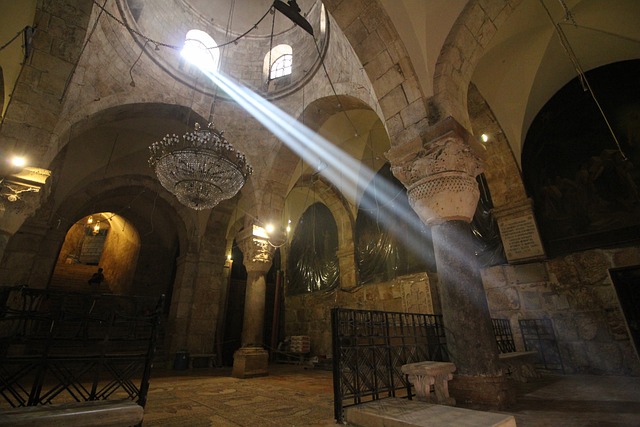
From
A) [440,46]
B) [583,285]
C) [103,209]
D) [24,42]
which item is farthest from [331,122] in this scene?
[103,209]

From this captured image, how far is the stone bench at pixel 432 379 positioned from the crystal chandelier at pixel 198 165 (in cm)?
402

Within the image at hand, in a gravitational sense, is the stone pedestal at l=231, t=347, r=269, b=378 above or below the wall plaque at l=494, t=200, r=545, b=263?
below

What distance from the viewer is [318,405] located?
11.5 ft

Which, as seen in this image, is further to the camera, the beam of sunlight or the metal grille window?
the metal grille window

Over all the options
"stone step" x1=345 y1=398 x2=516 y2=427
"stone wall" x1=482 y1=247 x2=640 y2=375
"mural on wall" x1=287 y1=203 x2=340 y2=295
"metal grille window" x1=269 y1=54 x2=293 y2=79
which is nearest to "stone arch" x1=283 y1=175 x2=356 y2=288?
"mural on wall" x1=287 y1=203 x2=340 y2=295

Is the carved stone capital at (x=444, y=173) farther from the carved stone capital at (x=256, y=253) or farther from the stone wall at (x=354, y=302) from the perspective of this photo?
the carved stone capital at (x=256, y=253)

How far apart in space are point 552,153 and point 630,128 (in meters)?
1.14

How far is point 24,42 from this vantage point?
4.09 meters

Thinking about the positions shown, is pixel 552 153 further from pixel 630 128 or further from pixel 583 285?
pixel 583 285

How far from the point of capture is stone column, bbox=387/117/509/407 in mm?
2904

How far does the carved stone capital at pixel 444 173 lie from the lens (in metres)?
3.41

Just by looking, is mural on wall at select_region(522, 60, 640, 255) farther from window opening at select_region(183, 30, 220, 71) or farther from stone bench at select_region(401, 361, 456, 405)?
window opening at select_region(183, 30, 220, 71)

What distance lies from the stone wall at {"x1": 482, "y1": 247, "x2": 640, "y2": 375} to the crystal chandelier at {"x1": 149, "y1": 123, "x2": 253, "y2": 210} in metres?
5.89

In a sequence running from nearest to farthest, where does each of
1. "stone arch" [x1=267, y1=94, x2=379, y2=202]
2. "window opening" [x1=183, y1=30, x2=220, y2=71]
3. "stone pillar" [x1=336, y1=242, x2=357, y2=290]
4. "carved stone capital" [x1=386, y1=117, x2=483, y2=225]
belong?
"carved stone capital" [x1=386, y1=117, x2=483, y2=225] < "stone arch" [x1=267, y1=94, x2=379, y2=202] < "window opening" [x1=183, y1=30, x2=220, y2=71] < "stone pillar" [x1=336, y1=242, x2=357, y2=290]
